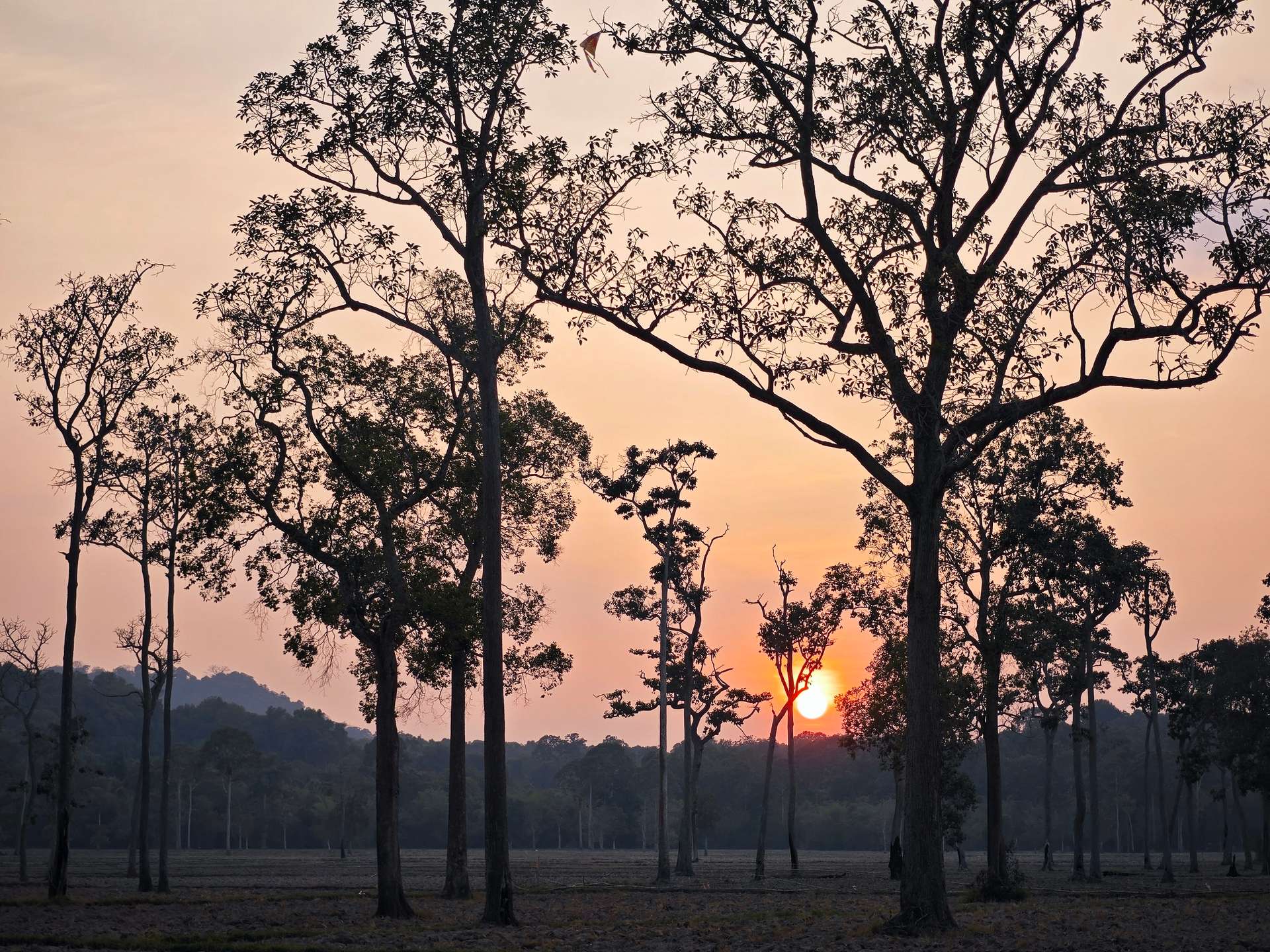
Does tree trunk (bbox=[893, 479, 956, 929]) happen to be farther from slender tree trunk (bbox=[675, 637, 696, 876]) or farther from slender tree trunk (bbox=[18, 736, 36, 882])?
slender tree trunk (bbox=[18, 736, 36, 882])

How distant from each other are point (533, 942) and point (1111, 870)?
192ft

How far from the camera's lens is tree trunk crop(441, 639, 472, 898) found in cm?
3328

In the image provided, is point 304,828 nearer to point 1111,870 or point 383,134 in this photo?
point 1111,870

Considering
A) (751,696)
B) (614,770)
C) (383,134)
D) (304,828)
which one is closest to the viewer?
(383,134)

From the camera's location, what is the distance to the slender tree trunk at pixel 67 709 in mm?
31234

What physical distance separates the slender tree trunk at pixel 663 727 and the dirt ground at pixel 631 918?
1.31 m

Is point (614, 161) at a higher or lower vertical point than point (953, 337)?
higher

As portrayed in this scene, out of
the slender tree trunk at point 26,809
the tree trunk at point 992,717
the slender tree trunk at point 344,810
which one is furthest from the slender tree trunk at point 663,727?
the slender tree trunk at point 344,810

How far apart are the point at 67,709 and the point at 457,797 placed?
405 inches

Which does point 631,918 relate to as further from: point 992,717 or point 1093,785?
point 1093,785

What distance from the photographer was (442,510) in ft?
105

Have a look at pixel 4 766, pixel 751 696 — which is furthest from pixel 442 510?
pixel 4 766

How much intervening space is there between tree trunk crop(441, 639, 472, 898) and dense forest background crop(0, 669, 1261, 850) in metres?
81.0

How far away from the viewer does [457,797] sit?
34250 millimetres
